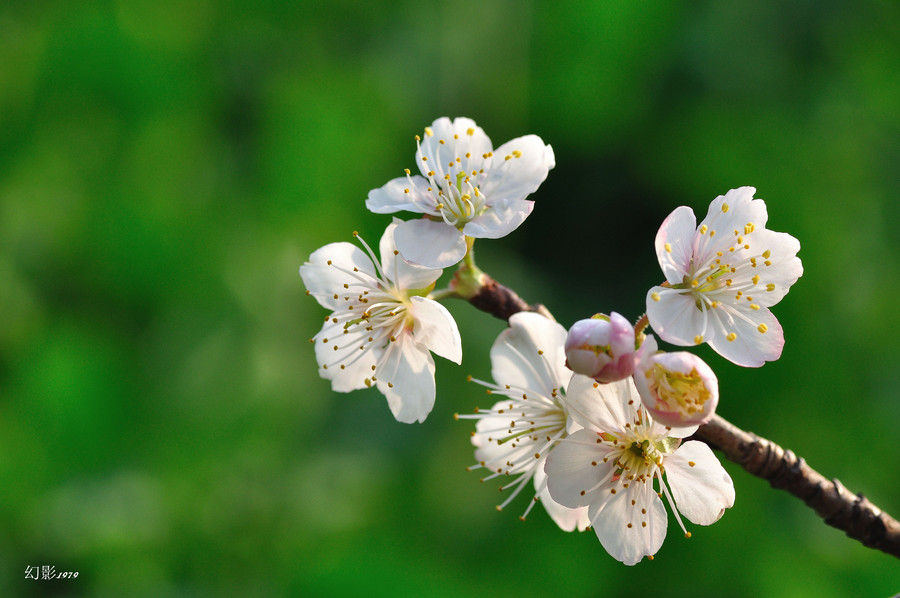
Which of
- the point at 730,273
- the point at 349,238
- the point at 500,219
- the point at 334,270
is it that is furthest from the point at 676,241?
the point at 349,238

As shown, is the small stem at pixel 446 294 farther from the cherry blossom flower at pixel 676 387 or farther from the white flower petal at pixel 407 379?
the cherry blossom flower at pixel 676 387

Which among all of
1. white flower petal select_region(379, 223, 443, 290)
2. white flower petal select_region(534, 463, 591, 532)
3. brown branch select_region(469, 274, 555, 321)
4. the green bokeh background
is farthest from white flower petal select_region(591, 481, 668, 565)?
the green bokeh background

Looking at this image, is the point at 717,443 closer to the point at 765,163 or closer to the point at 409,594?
the point at 409,594

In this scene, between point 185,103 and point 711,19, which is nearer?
point 185,103

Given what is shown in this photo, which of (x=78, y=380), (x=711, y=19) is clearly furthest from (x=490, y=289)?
(x=711, y=19)

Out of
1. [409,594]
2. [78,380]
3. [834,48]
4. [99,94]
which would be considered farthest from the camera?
[834,48]

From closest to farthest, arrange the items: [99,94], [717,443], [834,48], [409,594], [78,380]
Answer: [717,443] < [409,594] < [78,380] < [99,94] < [834,48]

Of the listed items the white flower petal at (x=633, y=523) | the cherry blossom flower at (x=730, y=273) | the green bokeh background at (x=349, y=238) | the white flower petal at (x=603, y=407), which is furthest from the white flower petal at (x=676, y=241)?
the green bokeh background at (x=349, y=238)
